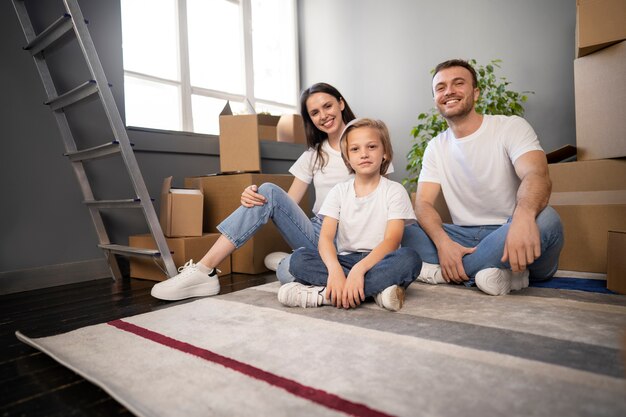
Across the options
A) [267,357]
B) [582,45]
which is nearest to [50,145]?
[267,357]

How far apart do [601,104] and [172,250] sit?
1955mm

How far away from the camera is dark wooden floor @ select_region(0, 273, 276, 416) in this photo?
0.77 metres

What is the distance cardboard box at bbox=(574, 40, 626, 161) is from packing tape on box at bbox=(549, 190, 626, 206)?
0.49 feet

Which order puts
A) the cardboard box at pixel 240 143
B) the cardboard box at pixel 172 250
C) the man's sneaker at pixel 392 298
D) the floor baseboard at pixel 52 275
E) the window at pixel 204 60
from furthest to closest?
the window at pixel 204 60, the cardboard box at pixel 240 143, the cardboard box at pixel 172 250, the floor baseboard at pixel 52 275, the man's sneaker at pixel 392 298

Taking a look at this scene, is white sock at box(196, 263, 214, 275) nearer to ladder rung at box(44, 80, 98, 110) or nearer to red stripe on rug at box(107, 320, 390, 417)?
red stripe on rug at box(107, 320, 390, 417)

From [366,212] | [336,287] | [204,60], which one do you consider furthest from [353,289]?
[204,60]

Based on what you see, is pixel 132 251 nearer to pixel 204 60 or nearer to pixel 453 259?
pixel 453 259

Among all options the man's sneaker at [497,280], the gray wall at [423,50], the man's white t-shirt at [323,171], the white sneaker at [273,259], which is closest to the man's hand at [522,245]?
the man's sneaker at [497,280]

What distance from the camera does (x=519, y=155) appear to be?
143 cm

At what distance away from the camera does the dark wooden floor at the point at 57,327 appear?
77 centimetres

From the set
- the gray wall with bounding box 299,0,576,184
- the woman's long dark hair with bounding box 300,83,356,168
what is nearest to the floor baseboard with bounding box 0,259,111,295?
the woman's long dark hair with bounding box 300,83,356,168

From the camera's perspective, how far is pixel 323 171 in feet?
5.73

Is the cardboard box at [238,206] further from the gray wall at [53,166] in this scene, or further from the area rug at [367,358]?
the area rug at [367,358]

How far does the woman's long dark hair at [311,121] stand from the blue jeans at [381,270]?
1.73 feet
